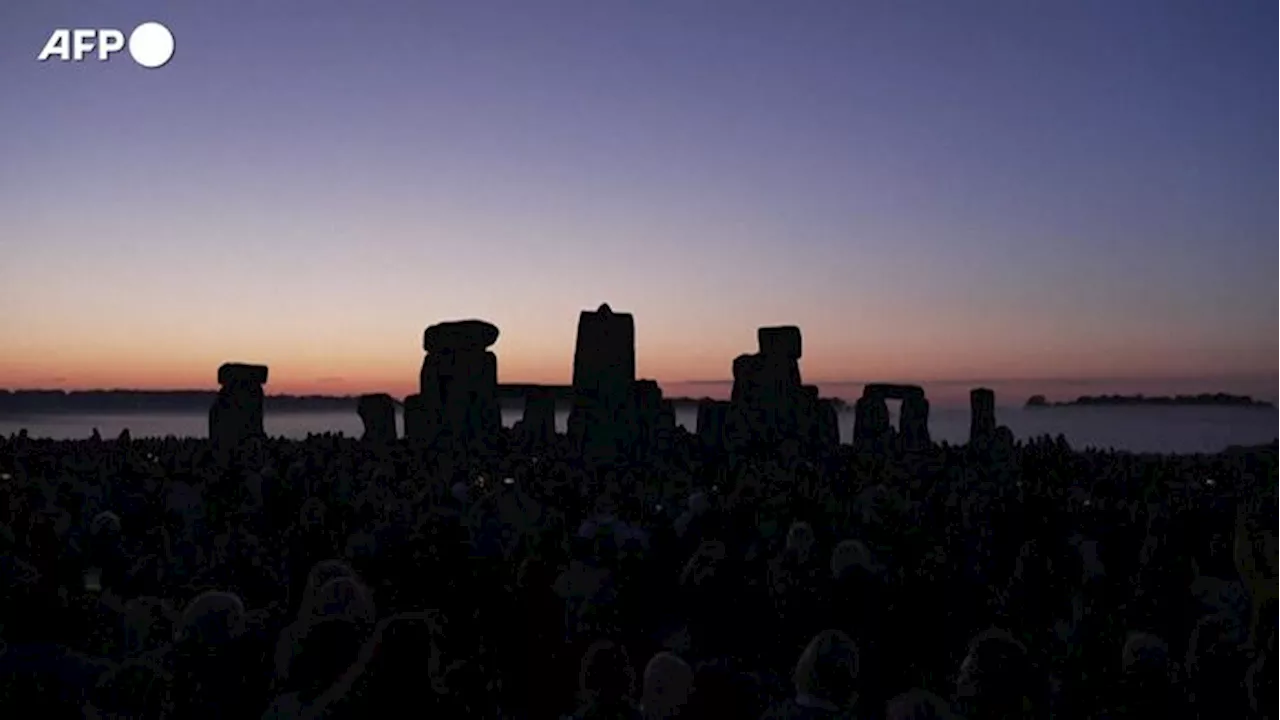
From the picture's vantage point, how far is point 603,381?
27188mm

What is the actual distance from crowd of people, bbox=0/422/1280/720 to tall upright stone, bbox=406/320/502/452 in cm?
1040

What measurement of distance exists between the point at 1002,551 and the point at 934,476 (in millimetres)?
7766

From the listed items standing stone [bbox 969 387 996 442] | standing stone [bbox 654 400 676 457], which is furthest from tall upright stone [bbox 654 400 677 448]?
standing stone [bbox 969 387 996 442]

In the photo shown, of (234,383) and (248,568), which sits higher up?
(234,383)

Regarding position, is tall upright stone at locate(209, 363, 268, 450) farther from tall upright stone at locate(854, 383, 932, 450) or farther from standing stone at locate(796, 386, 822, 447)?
tall upright stone at locate(854, 383, 932, 450)

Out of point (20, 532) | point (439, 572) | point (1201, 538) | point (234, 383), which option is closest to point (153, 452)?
point (234, 383)

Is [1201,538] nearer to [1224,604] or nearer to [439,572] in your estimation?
[1224,604]

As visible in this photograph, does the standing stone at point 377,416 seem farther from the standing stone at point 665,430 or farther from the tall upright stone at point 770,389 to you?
the tall upright stone at point 770,389

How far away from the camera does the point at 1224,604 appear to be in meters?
8.93

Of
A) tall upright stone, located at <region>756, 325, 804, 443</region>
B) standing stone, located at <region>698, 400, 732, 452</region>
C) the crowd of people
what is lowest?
the crowd of people

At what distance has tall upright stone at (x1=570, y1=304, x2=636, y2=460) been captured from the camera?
26781mm

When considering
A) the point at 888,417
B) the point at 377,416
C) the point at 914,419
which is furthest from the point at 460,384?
the point at 914,419

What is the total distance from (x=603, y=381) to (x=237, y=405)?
1145 cm

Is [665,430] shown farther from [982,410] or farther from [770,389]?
[982,410]
